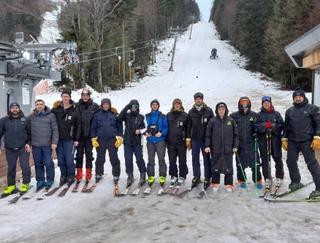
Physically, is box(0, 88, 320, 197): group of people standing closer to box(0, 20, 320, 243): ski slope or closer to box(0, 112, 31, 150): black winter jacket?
box(0, 112, 31, 150): black winter jacket

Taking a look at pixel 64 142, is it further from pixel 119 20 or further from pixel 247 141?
pixel 119 20

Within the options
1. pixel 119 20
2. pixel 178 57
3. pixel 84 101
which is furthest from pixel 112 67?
pixel 84 101

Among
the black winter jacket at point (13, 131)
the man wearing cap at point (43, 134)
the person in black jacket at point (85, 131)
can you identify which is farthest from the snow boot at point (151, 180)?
the black winter jacket at point (13, 131)

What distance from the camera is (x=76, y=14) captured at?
3416 cm

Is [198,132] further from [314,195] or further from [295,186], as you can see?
[314,195]

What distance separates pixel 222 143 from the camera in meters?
8.25

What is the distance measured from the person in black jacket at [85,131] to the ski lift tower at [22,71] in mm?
2318

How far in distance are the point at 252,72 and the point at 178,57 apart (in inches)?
566

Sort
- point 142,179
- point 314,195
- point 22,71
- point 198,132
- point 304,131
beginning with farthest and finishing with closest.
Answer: point 22,71 < point 142,179 < point 198,132 < point 304,131 < point 314,195

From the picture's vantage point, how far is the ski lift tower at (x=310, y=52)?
10.8 meters

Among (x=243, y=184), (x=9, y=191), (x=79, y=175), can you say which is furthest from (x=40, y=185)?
(x=243, y=184)

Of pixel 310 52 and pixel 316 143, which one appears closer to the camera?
pixel 316 143

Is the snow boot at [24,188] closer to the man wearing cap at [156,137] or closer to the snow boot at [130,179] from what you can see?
the snow boot at [130,179]

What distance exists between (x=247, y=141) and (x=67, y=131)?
3515mm
